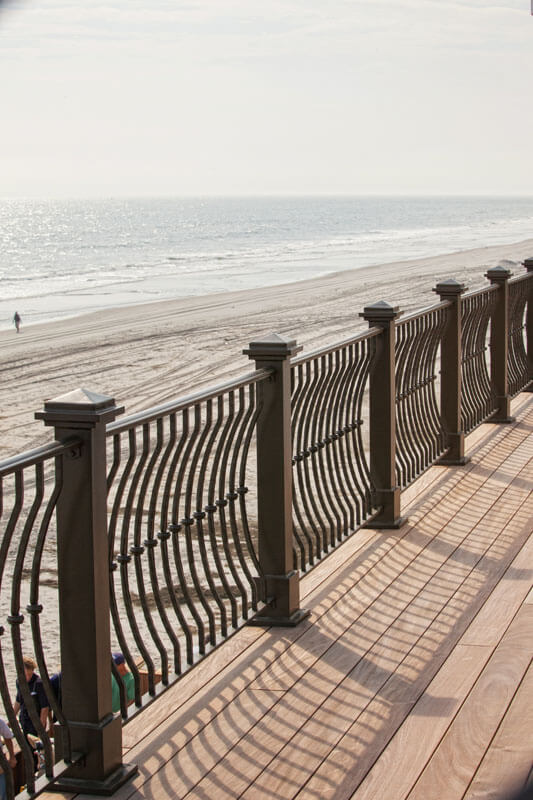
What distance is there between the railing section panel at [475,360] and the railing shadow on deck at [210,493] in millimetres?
25

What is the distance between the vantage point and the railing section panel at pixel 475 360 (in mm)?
8781

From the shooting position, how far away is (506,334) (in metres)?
9.89

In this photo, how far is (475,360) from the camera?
927 centimetres

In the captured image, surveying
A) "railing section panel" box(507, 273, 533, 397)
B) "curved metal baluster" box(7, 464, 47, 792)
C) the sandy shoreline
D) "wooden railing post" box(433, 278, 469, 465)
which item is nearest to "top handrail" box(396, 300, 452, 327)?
"wooden railing post" box(433, 278, 469, 465)

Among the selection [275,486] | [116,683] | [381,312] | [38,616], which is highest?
[381,312]

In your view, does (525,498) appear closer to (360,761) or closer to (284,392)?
(284,392)

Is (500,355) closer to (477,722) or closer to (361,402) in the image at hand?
(361,402)

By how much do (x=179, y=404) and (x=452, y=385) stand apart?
4508 millimetres

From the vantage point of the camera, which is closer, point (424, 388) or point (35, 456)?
point (35, 456)

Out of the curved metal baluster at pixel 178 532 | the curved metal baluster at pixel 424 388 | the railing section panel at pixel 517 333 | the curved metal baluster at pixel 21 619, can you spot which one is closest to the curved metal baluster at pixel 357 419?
the curved metal baluster at pixel 424 388

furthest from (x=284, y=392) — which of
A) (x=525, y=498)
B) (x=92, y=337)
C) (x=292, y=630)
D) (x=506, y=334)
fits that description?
(x=92, y=337)

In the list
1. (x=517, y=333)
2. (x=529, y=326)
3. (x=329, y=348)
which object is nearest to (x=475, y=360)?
(x=517, y=333)

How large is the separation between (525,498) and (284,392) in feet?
9.63

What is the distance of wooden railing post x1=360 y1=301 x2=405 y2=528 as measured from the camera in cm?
664
